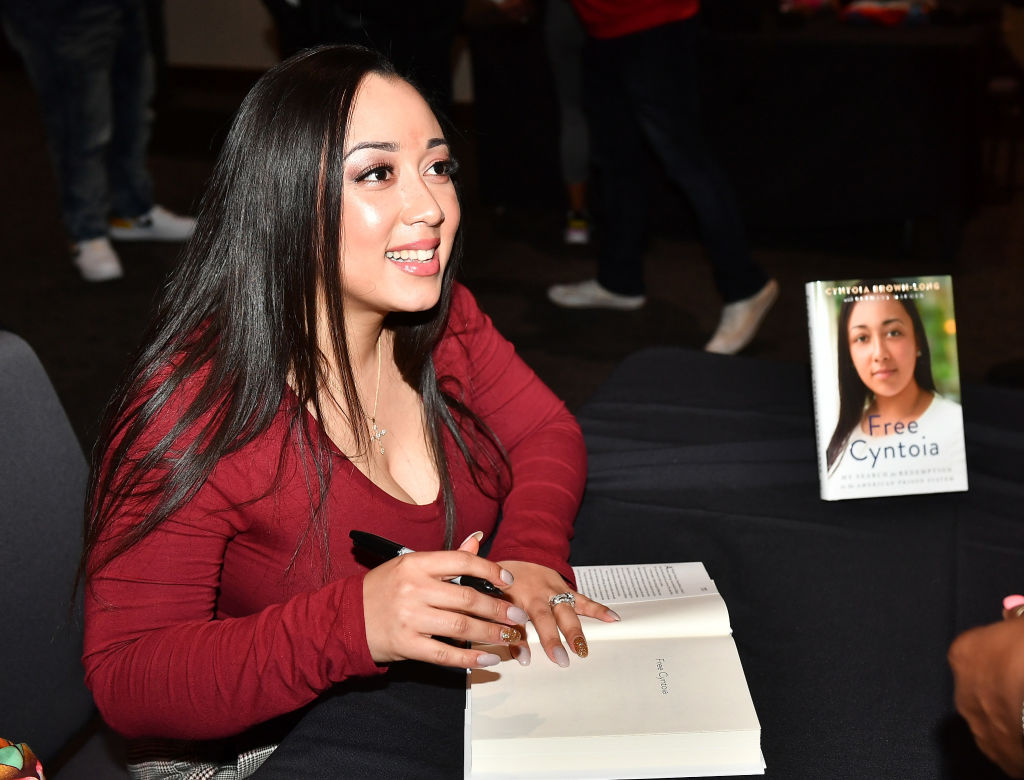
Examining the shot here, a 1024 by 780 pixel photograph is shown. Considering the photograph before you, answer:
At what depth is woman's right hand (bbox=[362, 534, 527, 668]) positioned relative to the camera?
0.94m

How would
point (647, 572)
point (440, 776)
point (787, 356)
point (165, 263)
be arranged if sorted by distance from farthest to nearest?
point (165, 263) < point (787, 356) < point (647, 572) < point (440, 776)


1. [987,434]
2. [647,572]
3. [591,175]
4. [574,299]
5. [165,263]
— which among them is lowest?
[647,572]

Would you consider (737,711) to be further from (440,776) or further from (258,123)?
(258,123)

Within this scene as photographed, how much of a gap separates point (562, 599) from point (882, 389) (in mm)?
521

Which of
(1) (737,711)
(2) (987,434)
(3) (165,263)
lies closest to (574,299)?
(3) (165,263)

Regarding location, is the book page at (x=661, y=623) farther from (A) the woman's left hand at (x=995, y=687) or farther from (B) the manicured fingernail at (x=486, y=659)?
(A) the woman's left hand at (x=995, y=687)

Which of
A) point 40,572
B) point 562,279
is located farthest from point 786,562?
point 562,279

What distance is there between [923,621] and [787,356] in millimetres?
2256

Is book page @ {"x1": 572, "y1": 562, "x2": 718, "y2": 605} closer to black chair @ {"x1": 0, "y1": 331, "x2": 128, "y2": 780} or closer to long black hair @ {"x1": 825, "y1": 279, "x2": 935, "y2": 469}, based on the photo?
long black hair @ {"x1": 825, "y1": 279, "x2": 935, "y2": 469}

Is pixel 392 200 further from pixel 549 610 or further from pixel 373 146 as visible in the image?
pixel 549 610

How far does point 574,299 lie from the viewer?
12.3 ft

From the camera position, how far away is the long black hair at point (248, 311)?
106cm

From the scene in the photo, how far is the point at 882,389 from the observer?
1.32 m

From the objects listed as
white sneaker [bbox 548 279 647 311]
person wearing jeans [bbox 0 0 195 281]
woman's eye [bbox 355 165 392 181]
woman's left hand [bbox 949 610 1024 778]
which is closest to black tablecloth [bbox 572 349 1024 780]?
woman's left hand [bbox 949 610 1024 778]
